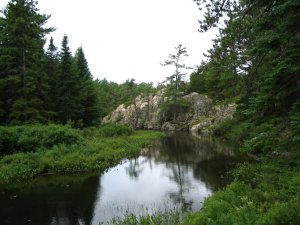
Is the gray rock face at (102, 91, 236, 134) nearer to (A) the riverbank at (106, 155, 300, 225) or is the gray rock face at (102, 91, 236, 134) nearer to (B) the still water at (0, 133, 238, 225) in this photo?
(B) the still water at (0, 133, 238, 225)

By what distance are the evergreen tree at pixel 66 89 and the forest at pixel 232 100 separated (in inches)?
5.1

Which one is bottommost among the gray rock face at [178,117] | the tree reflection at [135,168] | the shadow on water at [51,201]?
the shadow on water at [51,201]

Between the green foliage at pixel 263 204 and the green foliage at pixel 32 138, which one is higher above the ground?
the green foliage at pixel 32 138

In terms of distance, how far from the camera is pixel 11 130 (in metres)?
24.6

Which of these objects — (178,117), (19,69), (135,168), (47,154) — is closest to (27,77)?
(19,69)

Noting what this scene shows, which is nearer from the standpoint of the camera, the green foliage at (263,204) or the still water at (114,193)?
the green foliage at (263,204)

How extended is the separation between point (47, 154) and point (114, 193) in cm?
818

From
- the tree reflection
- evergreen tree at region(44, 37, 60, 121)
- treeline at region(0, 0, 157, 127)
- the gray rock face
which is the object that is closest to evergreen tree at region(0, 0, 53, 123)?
treeline at region(0, 0, 157, 127)

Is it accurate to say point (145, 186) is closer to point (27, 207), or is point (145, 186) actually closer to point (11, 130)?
point (27, 207)

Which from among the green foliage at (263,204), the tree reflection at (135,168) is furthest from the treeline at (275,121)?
the tree reflection at (135,168)

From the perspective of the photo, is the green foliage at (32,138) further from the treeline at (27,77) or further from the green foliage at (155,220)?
the green foliage at (155,220)

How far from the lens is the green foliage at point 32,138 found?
2402cm

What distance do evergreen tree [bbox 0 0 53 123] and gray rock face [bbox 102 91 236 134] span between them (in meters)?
31.8

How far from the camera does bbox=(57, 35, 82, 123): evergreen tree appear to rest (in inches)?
1548
